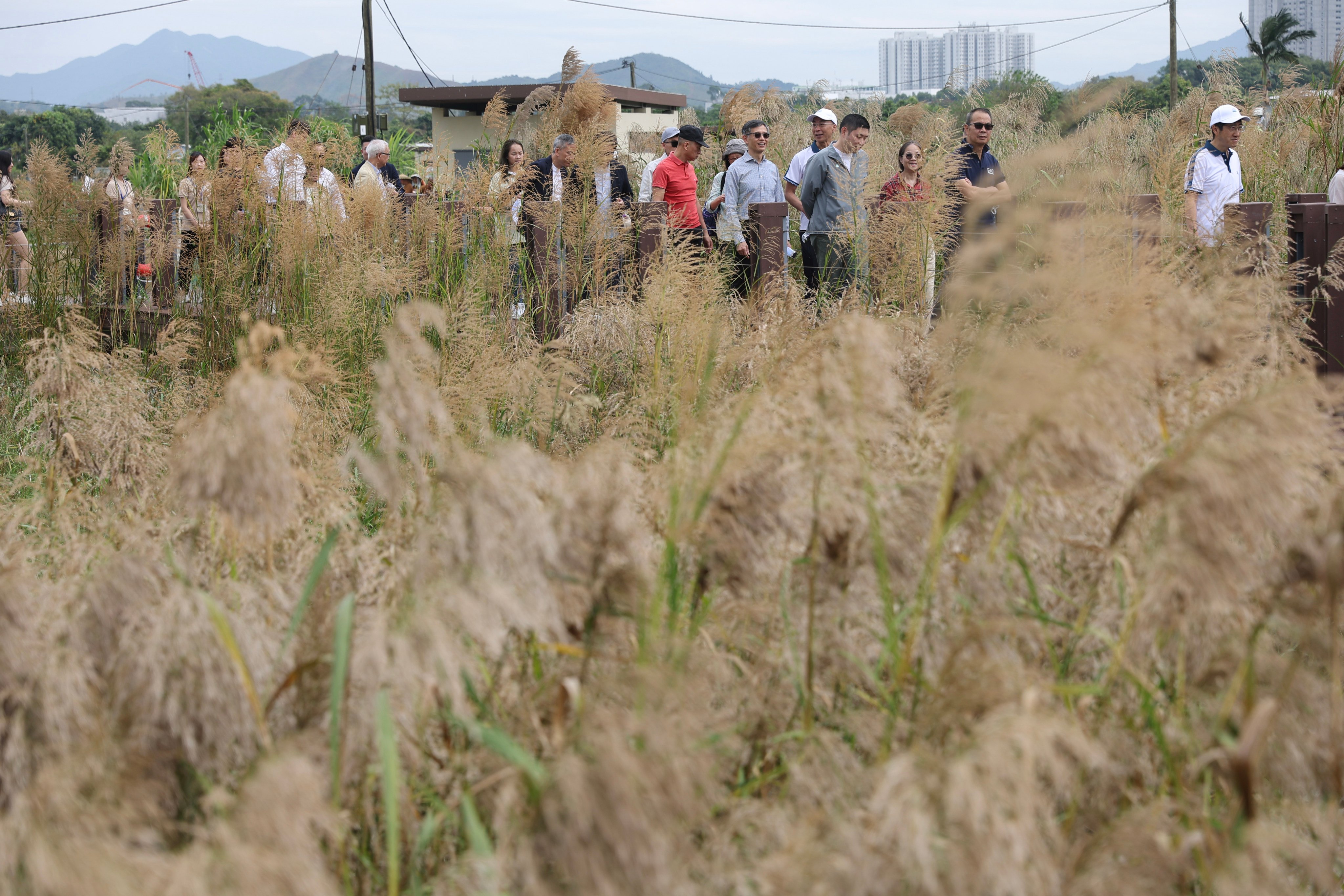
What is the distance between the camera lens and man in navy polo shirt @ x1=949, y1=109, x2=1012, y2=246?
5910mm

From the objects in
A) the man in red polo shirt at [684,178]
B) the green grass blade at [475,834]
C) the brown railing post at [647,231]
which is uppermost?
the man in red polo shirt at [684,178]

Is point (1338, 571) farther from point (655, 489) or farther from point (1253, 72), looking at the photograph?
point (1253, 72)

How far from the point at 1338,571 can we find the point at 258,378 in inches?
63.4

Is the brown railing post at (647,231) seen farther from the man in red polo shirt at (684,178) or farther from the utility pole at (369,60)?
the utility pole at (369,60)

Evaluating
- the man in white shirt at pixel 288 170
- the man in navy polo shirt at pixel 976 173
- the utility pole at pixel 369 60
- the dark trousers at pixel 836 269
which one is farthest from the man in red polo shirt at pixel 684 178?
the utility pole at pixel 369 60

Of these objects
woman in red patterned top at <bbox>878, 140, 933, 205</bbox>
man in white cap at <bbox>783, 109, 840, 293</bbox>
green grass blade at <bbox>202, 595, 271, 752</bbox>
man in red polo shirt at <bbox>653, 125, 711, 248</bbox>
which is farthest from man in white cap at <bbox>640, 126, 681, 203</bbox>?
green grass blade at <bbox>202, 595, 271, 752</bbox>

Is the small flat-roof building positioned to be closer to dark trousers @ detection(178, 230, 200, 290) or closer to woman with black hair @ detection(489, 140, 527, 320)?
dark trousers @ detection(178, 230, 200, 290)

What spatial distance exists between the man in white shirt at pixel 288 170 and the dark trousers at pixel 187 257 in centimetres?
42

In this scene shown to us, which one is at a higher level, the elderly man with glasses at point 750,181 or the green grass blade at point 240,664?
the elderly man with glasses at point 750,181

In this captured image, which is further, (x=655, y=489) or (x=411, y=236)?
(x=411, y=236)

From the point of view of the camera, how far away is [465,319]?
180 inches

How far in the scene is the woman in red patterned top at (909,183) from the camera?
5.00 meters

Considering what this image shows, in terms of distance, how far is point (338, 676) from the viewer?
4.77 feet

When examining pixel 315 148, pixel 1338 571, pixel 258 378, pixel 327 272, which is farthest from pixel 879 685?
pixel 315 148
